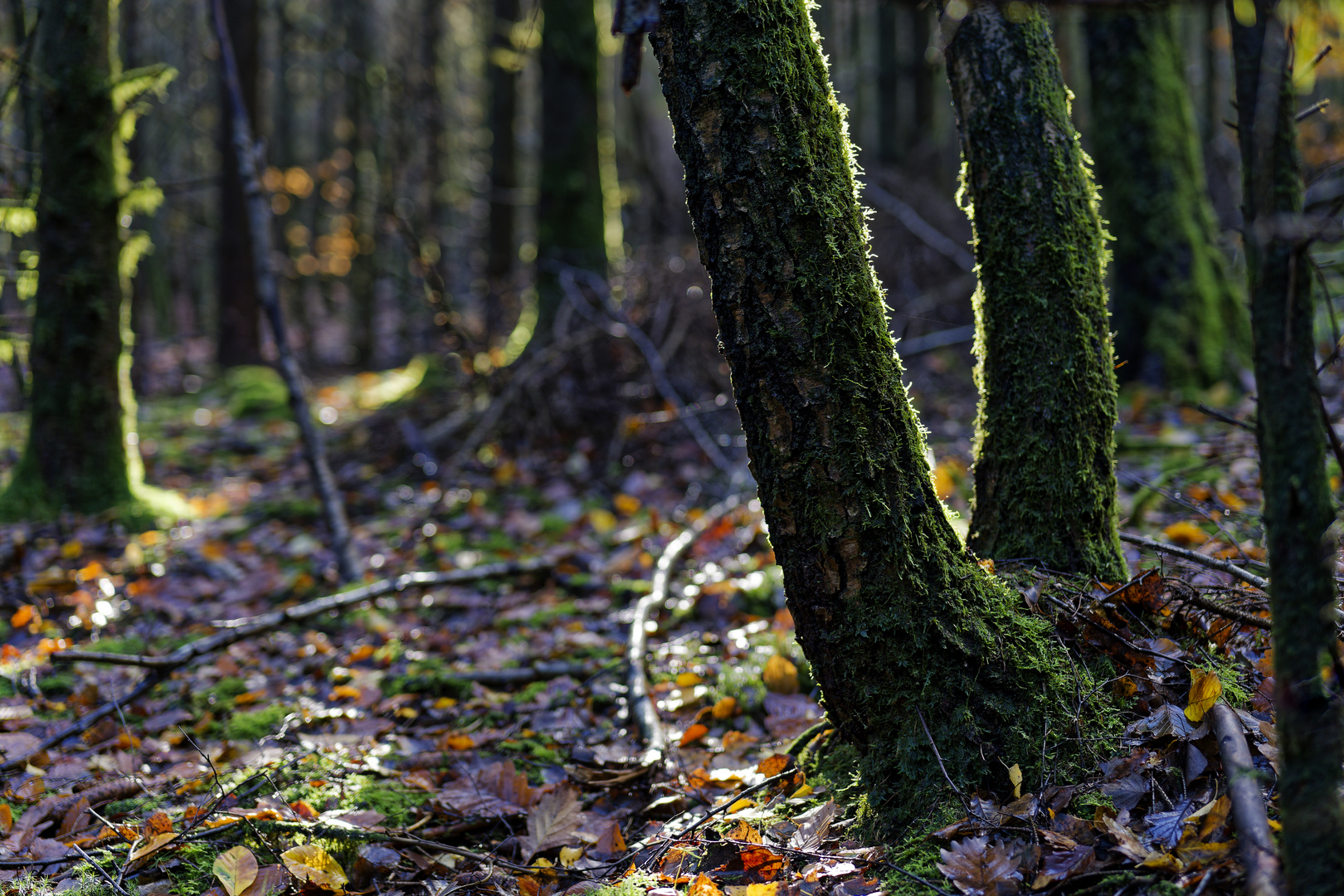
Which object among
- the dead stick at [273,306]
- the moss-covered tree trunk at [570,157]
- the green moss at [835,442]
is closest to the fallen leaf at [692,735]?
the green moss at [835,442]

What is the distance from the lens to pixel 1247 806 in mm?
1522

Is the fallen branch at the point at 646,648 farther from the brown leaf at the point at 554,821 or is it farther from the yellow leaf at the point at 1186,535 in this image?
the yellow leaf at the point at 1186,535

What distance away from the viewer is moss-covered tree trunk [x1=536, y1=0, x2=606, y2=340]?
6.89 m

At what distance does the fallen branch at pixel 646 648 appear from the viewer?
273cm

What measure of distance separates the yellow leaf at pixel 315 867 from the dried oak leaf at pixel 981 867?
58.6 inches

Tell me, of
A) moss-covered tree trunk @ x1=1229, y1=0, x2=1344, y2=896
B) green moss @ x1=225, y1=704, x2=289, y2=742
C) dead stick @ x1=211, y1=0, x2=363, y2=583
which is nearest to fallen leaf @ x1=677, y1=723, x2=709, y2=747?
green moss @ x1=225, y1=704, x2=289, y2=742

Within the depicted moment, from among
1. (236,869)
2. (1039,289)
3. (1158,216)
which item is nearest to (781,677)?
(1039,289)

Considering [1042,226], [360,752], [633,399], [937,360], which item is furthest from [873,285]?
[937,360]

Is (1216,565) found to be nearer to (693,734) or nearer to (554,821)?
(693,734)

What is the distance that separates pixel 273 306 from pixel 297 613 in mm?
1826

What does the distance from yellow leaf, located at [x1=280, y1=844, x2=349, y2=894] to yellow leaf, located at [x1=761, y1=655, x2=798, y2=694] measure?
152cm

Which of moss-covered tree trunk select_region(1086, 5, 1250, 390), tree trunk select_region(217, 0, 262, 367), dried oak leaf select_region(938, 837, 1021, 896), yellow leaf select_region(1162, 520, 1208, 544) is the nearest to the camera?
dried oak leaf select_region(938, 837, 1021, 896)

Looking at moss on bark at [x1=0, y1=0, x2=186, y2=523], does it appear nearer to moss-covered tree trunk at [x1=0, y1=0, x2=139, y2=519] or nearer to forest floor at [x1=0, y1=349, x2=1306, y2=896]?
moss-covered tree trunk at [x1=0, y1=0, x2=139, y2=519]

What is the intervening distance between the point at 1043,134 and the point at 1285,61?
3.18 ft
